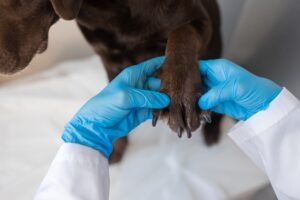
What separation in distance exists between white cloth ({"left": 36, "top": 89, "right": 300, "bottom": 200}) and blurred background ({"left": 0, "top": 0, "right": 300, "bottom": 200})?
0.96ft

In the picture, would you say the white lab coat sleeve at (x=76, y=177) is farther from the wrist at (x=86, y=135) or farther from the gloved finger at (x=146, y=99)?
the gloved finger at (x=146, y=99)

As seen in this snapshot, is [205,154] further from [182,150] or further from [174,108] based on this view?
[174,108]

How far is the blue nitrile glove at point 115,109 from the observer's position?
843 millimetres

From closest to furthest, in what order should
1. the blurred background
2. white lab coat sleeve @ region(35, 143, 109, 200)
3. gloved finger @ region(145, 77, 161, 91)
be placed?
white lab coat sleeve @ region(35, 143, 109, 200), gloved finger @ region(145, 77, 161, 91), the blurred background

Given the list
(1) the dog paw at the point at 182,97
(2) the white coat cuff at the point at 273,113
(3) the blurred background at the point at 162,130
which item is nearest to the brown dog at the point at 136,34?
(1) the dog paw at the point at 182,97

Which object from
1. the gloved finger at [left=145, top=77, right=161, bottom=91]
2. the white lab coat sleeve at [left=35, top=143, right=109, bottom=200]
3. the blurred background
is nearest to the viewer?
the white lab coat sleeve at [left=35, top=143, right=109, bottom=200]

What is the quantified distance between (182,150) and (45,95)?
55 cm

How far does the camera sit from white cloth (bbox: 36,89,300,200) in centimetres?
81

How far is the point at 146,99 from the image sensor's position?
0.84 metres

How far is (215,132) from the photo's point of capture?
1331 millimetres

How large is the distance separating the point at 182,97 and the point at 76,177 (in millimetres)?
273

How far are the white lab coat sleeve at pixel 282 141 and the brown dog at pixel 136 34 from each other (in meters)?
0.13

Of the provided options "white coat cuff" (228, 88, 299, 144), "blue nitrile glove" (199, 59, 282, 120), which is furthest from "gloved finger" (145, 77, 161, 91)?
"white coat cuff" (228, 88, 299, 144)

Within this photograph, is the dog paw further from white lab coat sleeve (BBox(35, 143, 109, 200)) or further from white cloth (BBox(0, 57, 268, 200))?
white cloth (BBox(0, 57, 268, 200))
